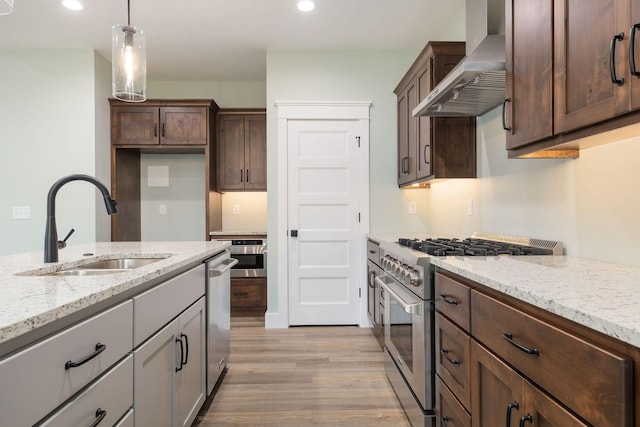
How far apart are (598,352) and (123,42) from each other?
8.06 feet

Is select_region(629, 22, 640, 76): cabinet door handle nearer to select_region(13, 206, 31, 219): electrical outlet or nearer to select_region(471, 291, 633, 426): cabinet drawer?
select_region(471, 291, 633, 426): cabinet drawer

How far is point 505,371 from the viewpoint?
1123 mm

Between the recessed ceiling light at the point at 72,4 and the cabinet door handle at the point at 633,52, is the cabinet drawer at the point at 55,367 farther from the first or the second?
the recessed ceiling light at the point at 72,4

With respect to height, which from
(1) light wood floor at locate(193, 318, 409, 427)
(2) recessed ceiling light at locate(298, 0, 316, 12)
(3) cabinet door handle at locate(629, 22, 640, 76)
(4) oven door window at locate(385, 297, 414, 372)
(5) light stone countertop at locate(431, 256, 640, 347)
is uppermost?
(2) recessed ceiling light at locate(298, 0, 316, 12)

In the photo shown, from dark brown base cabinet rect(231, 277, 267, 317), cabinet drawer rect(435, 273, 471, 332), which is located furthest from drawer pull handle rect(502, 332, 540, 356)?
dark brown base cabinet rect(231, 277, 267, 317)

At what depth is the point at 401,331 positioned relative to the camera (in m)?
2.20

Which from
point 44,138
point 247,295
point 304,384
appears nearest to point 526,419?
point 304,384

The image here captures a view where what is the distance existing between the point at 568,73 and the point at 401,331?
1.51 meters

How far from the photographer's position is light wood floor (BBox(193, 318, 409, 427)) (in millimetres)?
2152

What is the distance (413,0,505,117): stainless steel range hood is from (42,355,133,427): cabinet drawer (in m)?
1.85

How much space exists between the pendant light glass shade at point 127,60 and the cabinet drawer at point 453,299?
1.94 meters

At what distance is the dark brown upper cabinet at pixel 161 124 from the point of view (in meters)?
4.32

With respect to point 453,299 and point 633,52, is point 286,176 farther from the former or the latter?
point 633,52

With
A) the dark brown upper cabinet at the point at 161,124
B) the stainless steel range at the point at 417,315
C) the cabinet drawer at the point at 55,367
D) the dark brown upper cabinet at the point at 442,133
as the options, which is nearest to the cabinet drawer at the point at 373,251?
the dark brown upper cabinet at the point at 442,133
